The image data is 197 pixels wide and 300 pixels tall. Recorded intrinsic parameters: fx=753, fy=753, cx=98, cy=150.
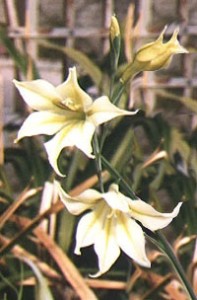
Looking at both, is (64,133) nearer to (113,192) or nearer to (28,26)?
(113,192)

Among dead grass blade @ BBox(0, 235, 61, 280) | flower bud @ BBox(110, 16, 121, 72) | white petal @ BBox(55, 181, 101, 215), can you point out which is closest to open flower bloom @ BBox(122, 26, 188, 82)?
flower bud @ BBox(110, 16, 121, 72)

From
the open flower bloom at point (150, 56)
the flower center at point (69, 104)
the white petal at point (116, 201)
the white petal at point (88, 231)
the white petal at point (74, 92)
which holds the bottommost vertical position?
the white petal at point (88, 231)

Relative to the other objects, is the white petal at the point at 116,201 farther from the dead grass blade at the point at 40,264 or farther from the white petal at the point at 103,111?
the dead grass blade at the point at 40,264

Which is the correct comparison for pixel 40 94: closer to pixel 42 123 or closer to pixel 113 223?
pixel 42 123

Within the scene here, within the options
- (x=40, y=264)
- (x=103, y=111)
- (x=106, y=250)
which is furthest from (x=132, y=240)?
(x=40, y=264)

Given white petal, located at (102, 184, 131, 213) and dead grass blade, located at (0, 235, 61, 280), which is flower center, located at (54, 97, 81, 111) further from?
dead grass blade, located at (0, 235, 61, 280)

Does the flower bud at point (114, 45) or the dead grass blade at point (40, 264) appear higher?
the flower bud at point (114, 45)

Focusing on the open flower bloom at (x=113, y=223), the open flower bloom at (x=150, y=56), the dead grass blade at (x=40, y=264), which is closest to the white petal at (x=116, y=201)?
the open flower bloom at (x=113, y=223)
